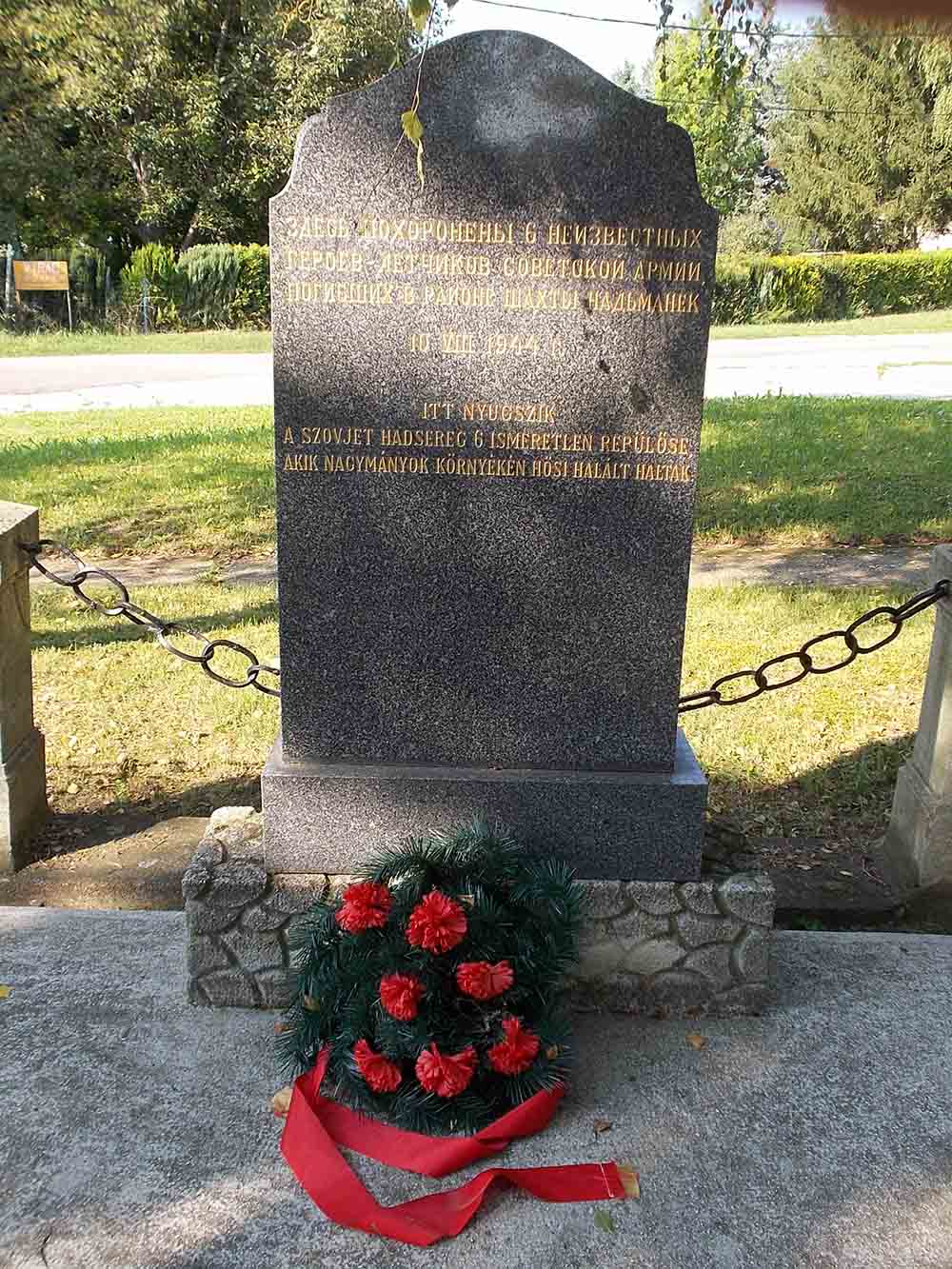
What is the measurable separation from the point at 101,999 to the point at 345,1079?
786 millimetres

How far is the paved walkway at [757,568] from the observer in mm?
7246

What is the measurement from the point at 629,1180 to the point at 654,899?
2.55 feet

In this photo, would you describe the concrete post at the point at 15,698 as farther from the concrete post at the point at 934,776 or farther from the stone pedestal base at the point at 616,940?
the concrete post at the point at 934,776

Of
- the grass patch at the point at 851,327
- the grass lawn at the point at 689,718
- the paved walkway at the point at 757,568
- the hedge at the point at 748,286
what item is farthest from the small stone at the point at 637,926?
the grass patch at the point at 851,327

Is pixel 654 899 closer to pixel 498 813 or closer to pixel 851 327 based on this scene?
pixel 498 813

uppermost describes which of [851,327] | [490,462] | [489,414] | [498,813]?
[489,414]

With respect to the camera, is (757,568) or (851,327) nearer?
(757,568)

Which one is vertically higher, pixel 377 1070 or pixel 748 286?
pixel 748 286

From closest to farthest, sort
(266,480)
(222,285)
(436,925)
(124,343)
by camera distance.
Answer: (436,925), (266,480), (124,343), (222,285)

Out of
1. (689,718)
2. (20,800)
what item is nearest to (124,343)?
(689,718)

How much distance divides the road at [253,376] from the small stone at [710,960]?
11.5 m

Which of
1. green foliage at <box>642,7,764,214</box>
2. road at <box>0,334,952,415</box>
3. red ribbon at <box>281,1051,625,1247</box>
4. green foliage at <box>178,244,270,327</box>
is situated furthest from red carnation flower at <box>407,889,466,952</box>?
green foliage at <box>178,244,270,327</box>

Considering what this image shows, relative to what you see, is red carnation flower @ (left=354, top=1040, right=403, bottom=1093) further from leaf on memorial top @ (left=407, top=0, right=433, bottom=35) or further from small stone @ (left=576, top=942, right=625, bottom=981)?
leaf on memorial top @ (left=407, top=0, right=433, bottom=35)

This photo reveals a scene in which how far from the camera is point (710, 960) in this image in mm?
3164
